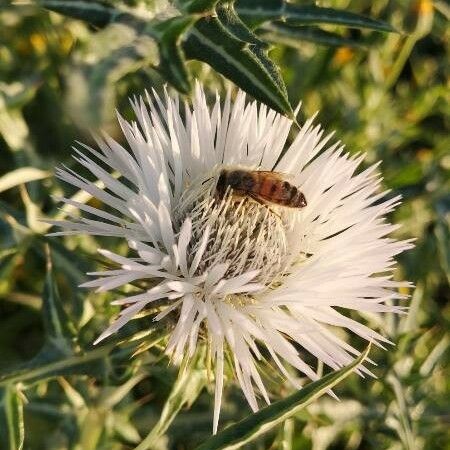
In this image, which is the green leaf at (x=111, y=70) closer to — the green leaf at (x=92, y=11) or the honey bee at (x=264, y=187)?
the green leaf at (x=92, y=11)

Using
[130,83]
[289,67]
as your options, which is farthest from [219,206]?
[289,67]

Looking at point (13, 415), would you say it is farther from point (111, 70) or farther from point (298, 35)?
point (298, 35)

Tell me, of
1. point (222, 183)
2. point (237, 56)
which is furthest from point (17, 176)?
point (237, 56)

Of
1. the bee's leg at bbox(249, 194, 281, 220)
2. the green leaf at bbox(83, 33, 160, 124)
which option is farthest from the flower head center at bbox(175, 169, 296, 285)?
the green leaf at bbox(83, 33, 160, 124)

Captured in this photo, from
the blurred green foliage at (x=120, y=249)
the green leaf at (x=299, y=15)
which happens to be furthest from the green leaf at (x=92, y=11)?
the green leaf at (x=299, y=15)

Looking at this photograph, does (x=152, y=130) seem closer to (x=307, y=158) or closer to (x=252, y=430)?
(x=307, y=158)

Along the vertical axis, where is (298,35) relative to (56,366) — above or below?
above
